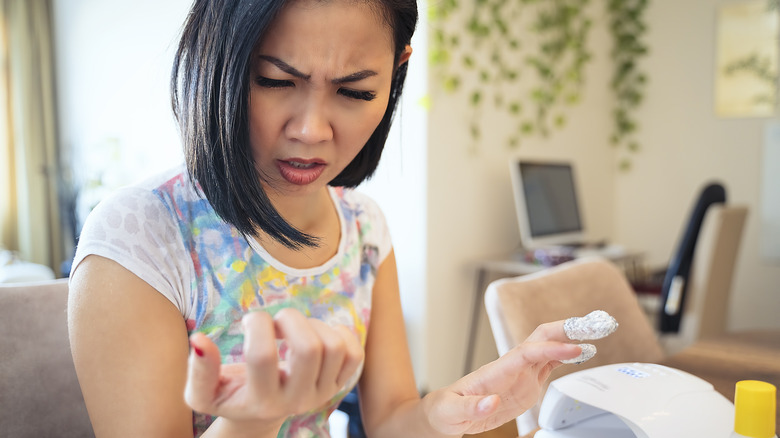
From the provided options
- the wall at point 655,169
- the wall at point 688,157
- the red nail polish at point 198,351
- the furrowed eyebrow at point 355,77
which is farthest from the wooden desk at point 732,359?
the wall at point 688,157

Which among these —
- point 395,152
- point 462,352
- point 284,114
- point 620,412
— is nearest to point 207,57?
point 284,114

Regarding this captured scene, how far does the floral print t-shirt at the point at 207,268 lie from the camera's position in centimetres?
72

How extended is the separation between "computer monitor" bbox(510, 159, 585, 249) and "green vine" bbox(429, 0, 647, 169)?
0.24m

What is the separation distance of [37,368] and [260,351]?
20.0 inches

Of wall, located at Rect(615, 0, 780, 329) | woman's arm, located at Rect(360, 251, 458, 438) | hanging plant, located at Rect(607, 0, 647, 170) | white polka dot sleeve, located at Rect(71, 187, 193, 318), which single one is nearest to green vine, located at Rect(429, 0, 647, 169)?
hanging plant, located at Rect(607, 0, 647, 170)

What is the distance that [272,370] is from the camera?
43cm

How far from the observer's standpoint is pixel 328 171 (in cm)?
78

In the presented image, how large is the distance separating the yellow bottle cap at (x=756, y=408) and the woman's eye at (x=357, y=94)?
47 centimetres

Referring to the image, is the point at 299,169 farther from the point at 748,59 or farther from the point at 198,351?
the point at 748,59

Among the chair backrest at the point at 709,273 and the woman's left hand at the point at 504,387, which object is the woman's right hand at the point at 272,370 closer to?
the woman's left hand at the point at 504,387

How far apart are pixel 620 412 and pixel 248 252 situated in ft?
1.56

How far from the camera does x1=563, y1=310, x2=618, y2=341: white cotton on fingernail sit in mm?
597

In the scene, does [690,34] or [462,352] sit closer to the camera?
[462,352]

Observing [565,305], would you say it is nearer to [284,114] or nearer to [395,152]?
[284,114]
